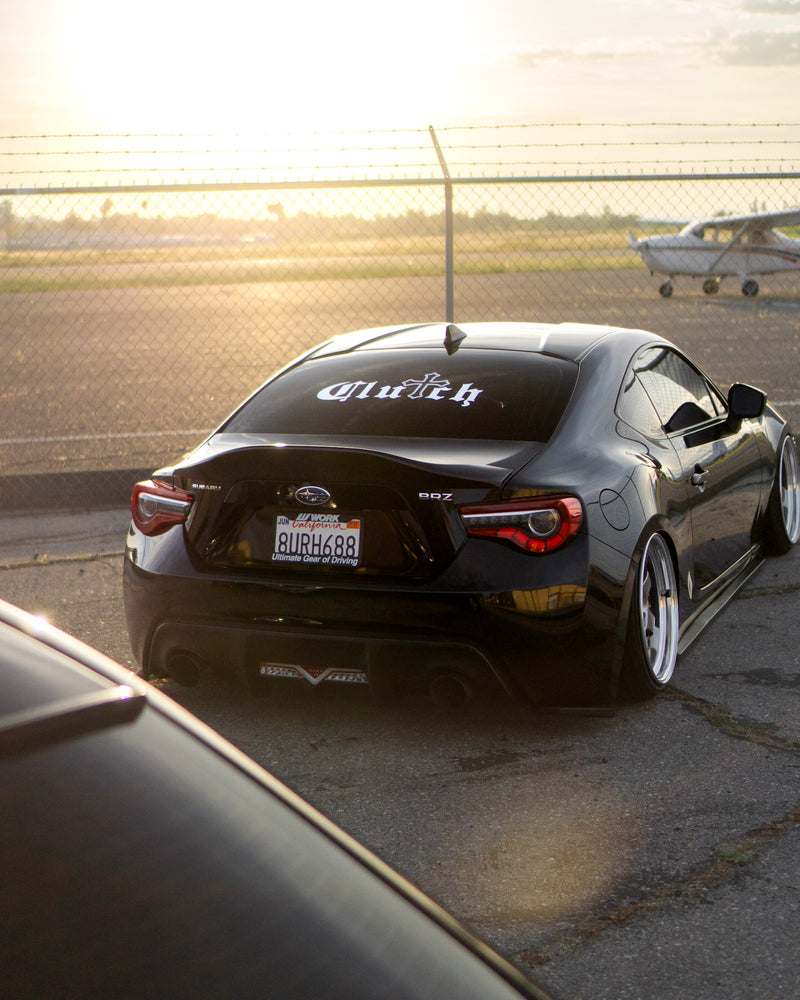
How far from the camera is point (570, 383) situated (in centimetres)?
468

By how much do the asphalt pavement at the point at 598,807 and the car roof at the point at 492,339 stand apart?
1.35 m

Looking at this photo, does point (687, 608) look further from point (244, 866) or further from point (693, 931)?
point (244, 866)

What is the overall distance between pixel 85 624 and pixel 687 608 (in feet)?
8.94

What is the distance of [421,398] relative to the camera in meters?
4.63

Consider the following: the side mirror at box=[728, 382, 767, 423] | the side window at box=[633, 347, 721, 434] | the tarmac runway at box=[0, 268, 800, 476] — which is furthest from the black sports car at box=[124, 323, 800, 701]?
the tarmac runway at box=[0, 268, 800, 476]

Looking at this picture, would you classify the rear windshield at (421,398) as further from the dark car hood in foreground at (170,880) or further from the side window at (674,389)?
the dark car hood in foreground at (170,880)


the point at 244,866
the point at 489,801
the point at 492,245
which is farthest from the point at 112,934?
the point at 492,245

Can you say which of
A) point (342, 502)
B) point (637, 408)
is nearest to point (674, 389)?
point (637, 408)

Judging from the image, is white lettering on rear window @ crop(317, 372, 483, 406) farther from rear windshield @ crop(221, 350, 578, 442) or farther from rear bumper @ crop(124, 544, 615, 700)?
rear bumper @ crop(124, 544, 615, 700)

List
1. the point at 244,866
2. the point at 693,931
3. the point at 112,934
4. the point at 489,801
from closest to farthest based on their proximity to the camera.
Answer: the point at 112,934 → the point at 244,866 → the point at 693,931 → the point at 489,801

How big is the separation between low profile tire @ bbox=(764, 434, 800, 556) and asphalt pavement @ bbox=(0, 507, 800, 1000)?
42.3 inches

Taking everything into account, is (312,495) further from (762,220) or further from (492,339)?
(762,220)

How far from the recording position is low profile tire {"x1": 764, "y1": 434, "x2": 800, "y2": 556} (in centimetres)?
651

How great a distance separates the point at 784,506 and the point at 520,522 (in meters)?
3.23
